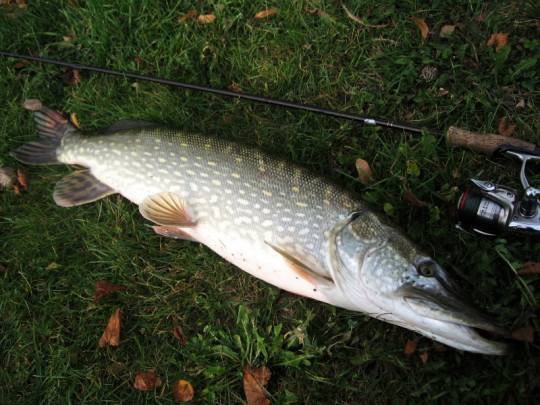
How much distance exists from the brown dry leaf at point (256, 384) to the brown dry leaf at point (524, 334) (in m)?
1.14

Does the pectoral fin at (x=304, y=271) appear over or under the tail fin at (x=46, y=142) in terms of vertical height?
under

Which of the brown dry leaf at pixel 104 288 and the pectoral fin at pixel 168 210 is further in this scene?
the brown dry leaf at pixel 104 288

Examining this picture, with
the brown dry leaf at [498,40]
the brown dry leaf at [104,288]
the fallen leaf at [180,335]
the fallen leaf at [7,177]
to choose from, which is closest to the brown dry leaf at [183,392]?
the fallen leaf at [180,335]

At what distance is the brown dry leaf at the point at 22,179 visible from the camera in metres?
2.62

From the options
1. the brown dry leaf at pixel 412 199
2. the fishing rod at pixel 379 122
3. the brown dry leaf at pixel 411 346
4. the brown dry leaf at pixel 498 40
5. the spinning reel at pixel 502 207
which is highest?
the brown dry leaf at pixel 498 40

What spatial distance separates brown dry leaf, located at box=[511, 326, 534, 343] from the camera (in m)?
1.70

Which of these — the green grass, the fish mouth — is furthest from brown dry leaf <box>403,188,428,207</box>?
the fish mouth

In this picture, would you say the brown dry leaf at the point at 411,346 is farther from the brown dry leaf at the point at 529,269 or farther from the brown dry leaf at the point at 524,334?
the brown dry leaf at the point at 529,269

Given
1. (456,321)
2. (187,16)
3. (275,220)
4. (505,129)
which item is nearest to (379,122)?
(505,129)

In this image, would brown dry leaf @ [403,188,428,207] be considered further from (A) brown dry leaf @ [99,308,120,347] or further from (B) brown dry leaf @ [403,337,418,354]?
(A) brown dry leaf @ [99,308,120,347]

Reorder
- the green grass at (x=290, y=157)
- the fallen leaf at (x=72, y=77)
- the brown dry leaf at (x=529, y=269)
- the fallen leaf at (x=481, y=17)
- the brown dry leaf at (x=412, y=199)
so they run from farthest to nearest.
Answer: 1. the fallen leaf at (x=72, y=77)
2. the fallen leaf at (x=481, y=17)
3. the brown dry leaf at (x=412, y=199)
4. the green grass at (x=290, y=157)
5. the brown dry leaf at (x=529, y=269)

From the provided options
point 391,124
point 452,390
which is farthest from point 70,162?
point 452,390

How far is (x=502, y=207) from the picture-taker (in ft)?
5.93

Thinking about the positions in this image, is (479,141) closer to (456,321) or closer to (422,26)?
(422,26)
